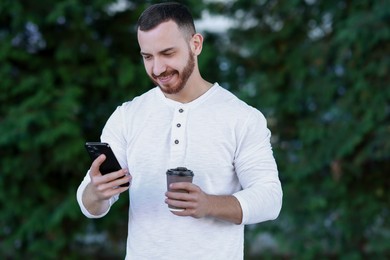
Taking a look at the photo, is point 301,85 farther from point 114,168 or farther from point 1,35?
point 114,168

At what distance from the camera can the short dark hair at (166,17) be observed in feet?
6.97

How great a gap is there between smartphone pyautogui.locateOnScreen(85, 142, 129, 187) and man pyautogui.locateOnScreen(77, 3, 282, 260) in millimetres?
33

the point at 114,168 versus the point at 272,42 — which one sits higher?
the point at 272,42

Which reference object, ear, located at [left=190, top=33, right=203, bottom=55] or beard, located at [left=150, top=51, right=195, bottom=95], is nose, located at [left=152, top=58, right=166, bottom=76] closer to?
beard, located at [left=150, top=51, right=195, bottom=95]

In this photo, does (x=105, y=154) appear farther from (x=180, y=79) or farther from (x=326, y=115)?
(x=326, y=115)

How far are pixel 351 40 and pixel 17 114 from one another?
248cm

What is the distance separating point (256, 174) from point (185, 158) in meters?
0.23

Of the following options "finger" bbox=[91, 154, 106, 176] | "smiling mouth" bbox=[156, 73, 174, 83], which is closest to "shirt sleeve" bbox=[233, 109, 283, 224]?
"smiling mouth" bbox=[156, 73, 174, 83]

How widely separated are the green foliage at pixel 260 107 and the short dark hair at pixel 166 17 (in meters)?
2.91

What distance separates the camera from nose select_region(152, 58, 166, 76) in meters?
2.10

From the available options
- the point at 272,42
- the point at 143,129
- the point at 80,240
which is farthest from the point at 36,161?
the point at 143,129

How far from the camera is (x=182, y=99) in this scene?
225 centimetres

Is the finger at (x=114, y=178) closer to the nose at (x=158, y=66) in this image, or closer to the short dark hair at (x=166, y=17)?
the nose at (x=158, y=66)

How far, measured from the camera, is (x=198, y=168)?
2148 mm
